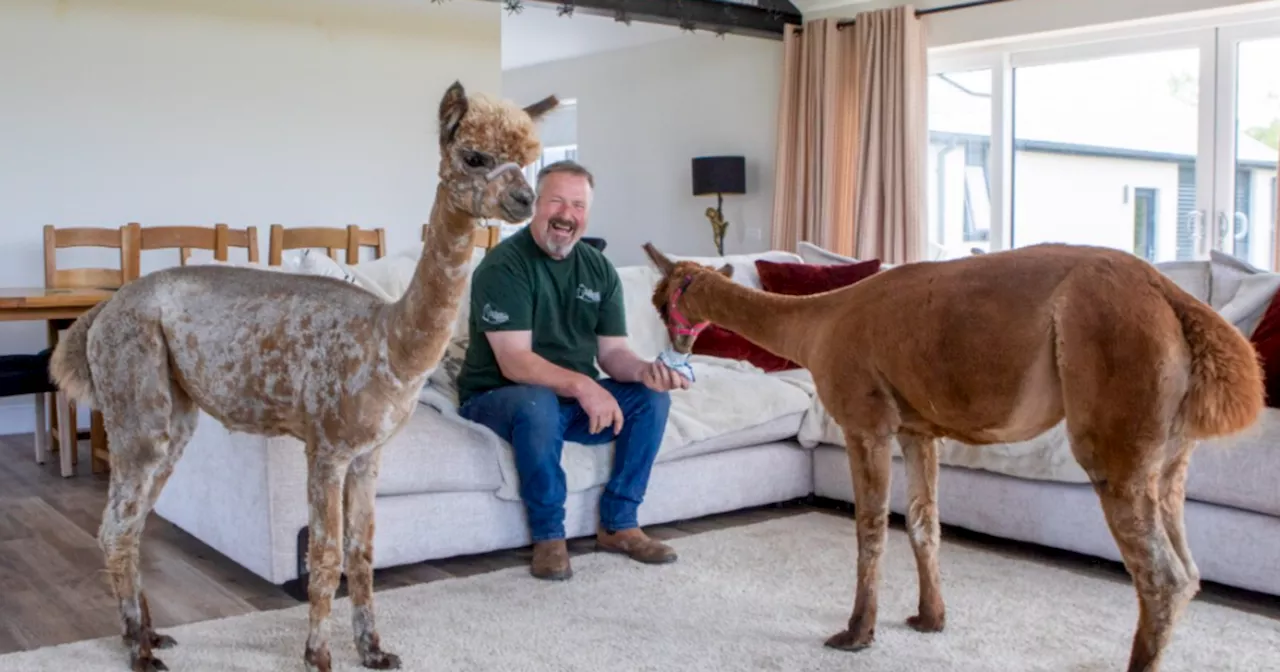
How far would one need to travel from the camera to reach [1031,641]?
242 centimetres

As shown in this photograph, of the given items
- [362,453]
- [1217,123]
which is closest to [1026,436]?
[362,453]

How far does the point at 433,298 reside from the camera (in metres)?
2.06

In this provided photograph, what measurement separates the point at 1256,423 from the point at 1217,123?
4.49 meters

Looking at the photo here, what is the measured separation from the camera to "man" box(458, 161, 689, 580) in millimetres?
2965

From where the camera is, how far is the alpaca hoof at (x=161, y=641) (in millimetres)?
2354

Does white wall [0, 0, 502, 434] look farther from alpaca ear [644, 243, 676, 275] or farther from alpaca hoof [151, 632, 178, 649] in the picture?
alpaca ear [644, 243, 676, 275]

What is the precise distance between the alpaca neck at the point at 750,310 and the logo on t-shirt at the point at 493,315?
57 cm

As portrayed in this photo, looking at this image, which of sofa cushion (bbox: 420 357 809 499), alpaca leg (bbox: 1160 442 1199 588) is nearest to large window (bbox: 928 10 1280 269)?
sofa cushion (bbox: 420 357 809 499)

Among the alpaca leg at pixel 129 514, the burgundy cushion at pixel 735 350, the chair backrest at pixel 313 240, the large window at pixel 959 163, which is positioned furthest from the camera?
the large window at pixel 959 163

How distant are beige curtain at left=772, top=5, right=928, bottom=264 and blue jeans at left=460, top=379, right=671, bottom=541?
408 cm

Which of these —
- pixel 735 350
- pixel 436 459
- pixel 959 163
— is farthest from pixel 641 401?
pixel 959 163

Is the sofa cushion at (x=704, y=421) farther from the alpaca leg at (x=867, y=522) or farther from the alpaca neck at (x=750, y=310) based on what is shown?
the alpaca leg at (x=867, y=522)

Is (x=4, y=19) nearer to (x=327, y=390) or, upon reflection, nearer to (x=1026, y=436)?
(x=327, y=390)

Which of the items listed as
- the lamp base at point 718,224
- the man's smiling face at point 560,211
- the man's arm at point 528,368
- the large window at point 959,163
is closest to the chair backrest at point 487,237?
the lamp base at point 718,224
